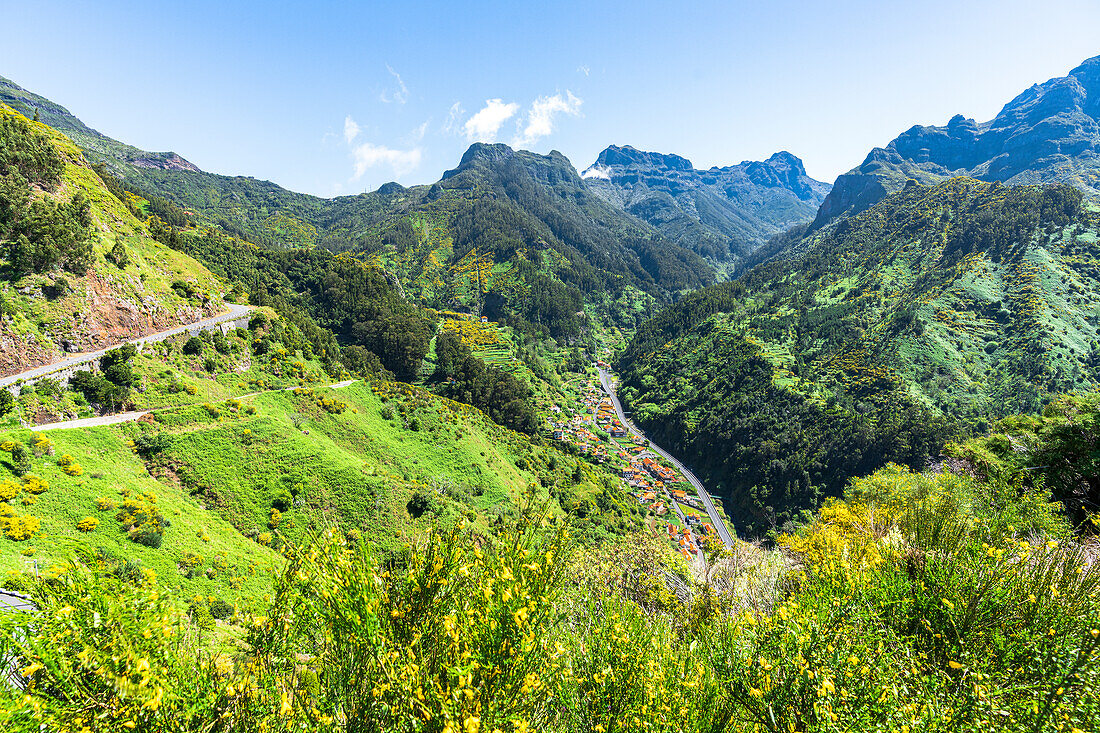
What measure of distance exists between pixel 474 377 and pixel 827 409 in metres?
87.9

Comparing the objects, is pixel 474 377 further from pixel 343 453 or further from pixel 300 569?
pixel 300 569

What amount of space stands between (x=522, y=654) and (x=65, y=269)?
6304 centimetres

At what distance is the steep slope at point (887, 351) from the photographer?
88625 millimetres

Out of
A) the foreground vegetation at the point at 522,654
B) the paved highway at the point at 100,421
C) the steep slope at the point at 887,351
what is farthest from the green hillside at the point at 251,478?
the steep slope at the point at 887,351

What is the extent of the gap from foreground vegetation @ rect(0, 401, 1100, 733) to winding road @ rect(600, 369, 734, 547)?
227 feet

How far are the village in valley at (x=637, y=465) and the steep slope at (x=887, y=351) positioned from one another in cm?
992

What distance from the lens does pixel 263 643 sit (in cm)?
713

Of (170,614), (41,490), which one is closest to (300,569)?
(170,614)

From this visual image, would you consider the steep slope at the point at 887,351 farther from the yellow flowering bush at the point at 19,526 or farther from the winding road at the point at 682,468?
the yellow flowering bush at the point at 19,526

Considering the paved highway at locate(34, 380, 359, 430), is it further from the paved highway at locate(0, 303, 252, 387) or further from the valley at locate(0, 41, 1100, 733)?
the paved highway at locate(0, 303, 252, 387)

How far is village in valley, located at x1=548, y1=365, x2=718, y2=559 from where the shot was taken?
82.0 meters

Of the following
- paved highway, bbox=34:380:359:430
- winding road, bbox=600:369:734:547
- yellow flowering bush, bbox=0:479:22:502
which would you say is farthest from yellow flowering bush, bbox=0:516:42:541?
winding road, bbox=600:369:734:547

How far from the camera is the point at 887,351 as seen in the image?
105750 mm

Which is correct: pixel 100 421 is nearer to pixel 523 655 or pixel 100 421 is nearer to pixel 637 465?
pixel 523 655
